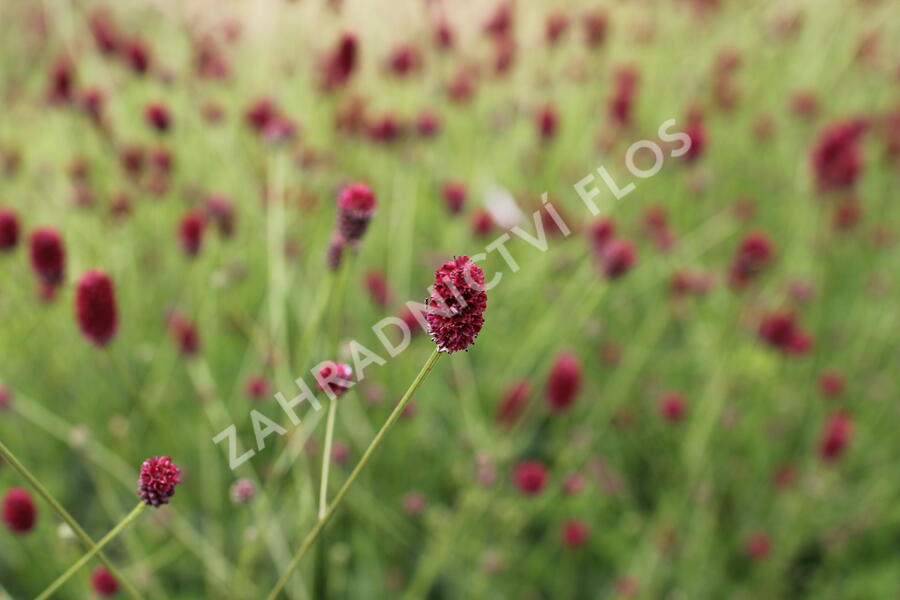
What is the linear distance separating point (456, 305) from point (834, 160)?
1.46m

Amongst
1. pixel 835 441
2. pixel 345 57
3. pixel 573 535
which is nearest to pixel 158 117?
pixel 345 57

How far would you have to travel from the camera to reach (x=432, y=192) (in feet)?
7.85

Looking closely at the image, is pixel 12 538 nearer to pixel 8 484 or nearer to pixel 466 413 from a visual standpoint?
pixel 8 484

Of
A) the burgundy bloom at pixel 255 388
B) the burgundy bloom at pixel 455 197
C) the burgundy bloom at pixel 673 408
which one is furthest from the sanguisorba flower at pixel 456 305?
the burgundy bloom at pixel 455 197

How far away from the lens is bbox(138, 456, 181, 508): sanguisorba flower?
23.6 inches

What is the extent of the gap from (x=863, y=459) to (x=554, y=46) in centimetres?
145

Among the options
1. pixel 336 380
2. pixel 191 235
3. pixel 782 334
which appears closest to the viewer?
pixel 336 380

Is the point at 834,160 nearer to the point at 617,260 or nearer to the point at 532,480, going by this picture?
the point at 617,260

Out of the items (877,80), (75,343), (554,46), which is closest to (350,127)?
(554,46)

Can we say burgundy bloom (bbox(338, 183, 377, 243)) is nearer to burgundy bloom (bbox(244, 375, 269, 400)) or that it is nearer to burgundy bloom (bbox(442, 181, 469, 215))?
burgundy bloom (bbox(244, 375, 269, 400))

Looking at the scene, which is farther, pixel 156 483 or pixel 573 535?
pixel 573 535

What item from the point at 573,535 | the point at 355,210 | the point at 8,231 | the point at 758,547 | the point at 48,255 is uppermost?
the point at 8,231

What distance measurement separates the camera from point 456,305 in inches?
21.5

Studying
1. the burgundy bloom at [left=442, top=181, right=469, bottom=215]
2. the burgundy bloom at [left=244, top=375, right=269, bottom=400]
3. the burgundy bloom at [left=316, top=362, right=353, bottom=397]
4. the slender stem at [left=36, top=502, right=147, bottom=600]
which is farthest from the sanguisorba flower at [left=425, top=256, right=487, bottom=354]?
the burgundy bloom at [left=442, top=181, right=469, bottom=215]
